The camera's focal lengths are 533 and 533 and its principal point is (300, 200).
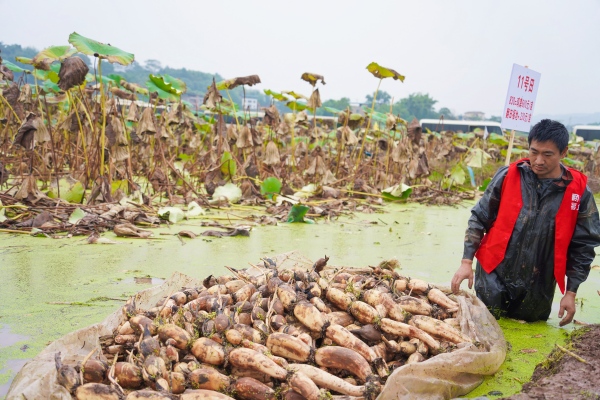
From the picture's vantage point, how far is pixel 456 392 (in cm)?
182

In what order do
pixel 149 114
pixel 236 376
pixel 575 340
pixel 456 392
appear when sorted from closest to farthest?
pixel 236 376 → pixel 456 392 → pixel 575 340 → pixel 149 114

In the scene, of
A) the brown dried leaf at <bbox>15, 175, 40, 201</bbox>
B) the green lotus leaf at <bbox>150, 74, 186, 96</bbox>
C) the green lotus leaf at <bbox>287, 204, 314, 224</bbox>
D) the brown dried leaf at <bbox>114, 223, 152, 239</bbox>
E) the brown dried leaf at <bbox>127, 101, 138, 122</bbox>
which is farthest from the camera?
the green lotus leaf at <bbox>150, 74, 186, 96</bbox>

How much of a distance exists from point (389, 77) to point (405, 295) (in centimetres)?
509

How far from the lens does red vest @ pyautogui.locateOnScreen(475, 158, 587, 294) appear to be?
2.40 meters

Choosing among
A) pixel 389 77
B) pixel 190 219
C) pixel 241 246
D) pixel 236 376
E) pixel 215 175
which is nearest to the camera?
pixel 236 376

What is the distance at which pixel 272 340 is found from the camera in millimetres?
1790

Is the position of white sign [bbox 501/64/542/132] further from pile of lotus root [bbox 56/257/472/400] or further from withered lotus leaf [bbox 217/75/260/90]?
withered lotus leaf [bbox 217/75/260/90]

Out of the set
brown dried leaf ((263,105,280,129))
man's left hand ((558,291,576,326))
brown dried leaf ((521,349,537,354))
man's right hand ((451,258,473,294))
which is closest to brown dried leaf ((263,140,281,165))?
brown dried leaf ((263,105,280,129))

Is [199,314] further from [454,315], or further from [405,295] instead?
[454,315]

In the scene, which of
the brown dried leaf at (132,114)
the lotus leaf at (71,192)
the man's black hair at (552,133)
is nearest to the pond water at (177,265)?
the man's black hair at (552,133)

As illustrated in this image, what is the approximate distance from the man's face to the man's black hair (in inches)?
0.7

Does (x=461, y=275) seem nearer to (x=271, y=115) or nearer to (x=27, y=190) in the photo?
(x=27, y=190)

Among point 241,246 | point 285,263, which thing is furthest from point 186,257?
point 285,263

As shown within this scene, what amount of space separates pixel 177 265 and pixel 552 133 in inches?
89.8
